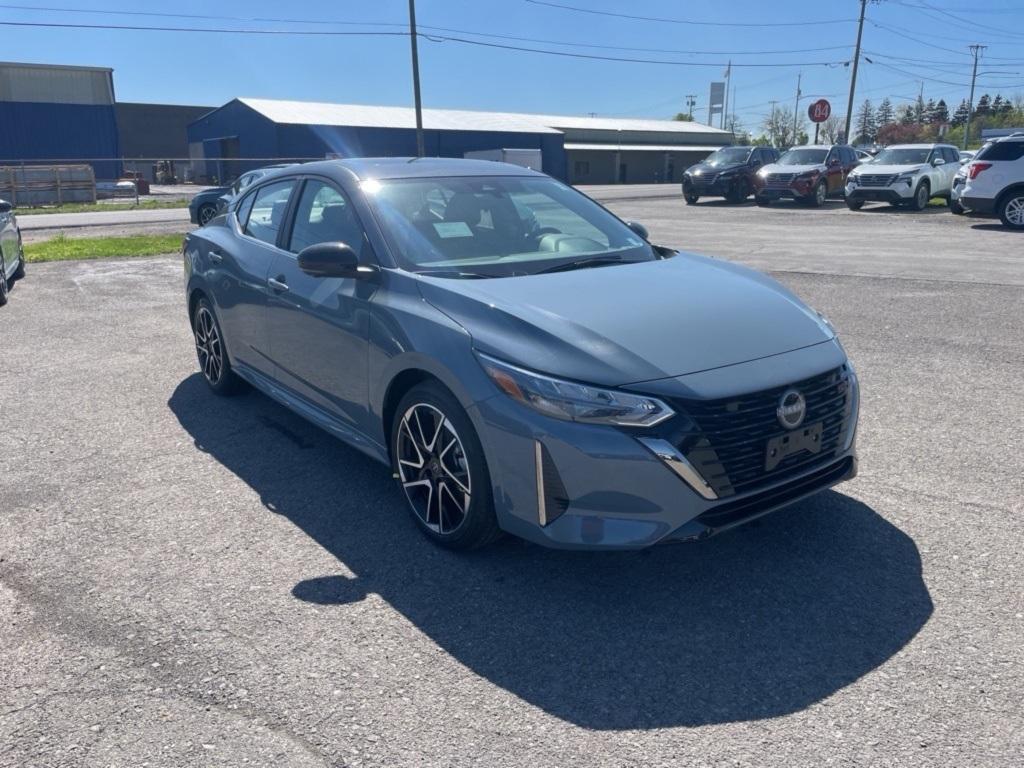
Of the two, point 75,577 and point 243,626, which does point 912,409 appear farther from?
point 75,577

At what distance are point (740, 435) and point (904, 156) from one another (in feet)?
81.3

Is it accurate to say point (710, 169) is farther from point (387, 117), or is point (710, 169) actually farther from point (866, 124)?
point (866, 124)

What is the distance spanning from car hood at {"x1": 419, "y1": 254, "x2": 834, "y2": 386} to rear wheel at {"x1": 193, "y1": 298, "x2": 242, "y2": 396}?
2.64m

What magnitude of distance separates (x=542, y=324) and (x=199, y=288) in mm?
3708

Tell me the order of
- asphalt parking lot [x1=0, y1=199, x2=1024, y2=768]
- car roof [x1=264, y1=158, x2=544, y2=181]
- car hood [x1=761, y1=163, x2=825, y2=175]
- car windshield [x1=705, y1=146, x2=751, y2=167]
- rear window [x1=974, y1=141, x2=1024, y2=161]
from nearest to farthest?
1. asphalt parking lot [x1=0, y1=199, x2=1024, y2=768]
2. car roof [x1=264, y1=158, x2=544, y2=181]
3. rear window [x1=974, y1=141, x2=1024, y2=161]
4. car hood [x1=761, y1=163, x2=825, y2=175]
5. car windshield [x1=705, y1=146, x2=751, y2=167]

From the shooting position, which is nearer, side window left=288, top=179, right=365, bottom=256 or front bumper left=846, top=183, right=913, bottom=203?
side window left=288, top=179, right=365, bottom=256

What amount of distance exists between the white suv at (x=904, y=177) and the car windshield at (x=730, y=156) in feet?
14.3

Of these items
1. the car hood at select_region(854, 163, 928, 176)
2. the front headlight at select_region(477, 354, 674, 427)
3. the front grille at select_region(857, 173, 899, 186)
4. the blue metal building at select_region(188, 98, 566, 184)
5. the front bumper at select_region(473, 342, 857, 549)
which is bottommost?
the front bumper at select_region(473, 342, 857, 549)

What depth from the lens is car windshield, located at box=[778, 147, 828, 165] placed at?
26.8 m

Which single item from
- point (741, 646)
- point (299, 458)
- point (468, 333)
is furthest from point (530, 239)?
point (741, 646)

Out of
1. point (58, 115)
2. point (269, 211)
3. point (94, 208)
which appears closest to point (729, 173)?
point (94, 208)

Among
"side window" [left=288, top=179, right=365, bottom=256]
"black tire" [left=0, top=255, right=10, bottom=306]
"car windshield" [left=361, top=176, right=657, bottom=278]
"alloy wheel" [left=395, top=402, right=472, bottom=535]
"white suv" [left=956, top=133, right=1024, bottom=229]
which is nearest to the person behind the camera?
"alloy wheel" [left=395, top=402, right=472, bottom=535]

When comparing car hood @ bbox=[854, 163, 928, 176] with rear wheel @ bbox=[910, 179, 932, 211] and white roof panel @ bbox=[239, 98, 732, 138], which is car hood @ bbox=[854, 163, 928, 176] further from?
white roof panel @ bbox=[239, 98, 732, 138]

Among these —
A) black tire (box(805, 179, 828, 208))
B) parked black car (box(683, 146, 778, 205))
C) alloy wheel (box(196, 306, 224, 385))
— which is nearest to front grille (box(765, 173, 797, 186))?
black tire (box(805, 179, 828, 208))
